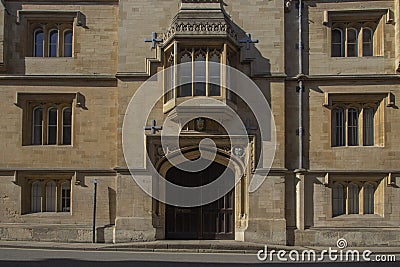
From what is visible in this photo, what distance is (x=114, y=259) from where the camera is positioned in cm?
1611

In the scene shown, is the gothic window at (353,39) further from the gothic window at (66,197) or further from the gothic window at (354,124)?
the gothic window at (66,197)

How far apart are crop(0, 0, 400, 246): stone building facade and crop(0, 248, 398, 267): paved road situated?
316 centimetres

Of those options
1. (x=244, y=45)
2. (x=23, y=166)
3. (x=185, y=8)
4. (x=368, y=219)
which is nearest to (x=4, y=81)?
(x=23, y=166)

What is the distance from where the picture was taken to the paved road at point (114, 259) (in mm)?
14758

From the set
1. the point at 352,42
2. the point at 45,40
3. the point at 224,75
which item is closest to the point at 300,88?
the point at 352,42

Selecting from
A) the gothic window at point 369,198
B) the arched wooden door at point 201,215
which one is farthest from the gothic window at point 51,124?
the gothic window at point 369,198

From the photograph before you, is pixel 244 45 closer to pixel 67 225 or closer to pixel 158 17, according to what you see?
pixel 158 17

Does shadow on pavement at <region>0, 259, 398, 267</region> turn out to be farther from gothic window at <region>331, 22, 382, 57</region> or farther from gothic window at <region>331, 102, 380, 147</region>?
gothic window at <region>331, 22, 382, 57</region>

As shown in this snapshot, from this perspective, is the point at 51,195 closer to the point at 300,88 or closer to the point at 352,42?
the point at 300,88

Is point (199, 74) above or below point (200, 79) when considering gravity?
above

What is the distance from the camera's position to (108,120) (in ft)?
72.1
